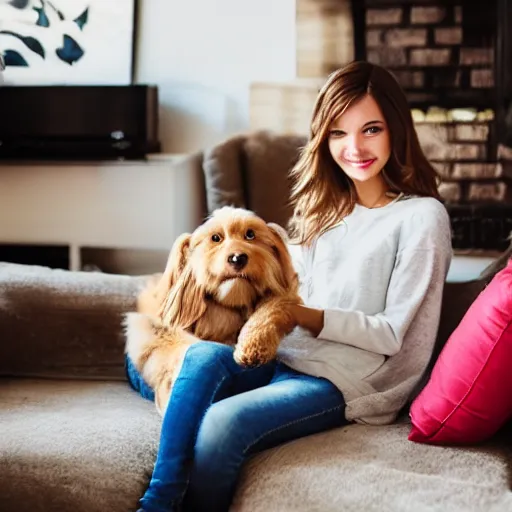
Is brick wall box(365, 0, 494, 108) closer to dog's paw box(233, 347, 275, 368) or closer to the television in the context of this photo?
the television

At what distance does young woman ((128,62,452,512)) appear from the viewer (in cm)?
132

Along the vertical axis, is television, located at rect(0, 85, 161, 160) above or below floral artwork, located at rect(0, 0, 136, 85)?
below

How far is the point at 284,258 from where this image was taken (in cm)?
150

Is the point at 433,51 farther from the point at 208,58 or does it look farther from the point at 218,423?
the point at 218,423

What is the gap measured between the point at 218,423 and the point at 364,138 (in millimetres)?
656

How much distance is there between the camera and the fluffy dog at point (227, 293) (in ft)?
4.44

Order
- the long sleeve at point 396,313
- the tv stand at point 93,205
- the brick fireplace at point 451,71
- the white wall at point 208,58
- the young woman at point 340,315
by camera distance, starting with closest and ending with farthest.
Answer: the young woman at point 340,315
the long sleeve at point 396,313
the tv stand at point 93,205
the brick fireplace at point 451,71
the white wall at point 208,58

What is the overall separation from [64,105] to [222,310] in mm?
1595

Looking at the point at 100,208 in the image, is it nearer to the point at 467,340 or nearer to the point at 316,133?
the point at 316,133

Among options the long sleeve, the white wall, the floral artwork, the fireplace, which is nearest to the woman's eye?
the long sleeve

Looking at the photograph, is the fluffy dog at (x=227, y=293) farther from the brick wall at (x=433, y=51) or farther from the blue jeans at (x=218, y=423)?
the brick wall at (x=433, y=51)

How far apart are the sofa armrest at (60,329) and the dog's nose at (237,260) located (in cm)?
58

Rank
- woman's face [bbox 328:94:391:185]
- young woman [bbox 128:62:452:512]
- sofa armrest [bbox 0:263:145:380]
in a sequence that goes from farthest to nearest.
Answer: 1. sofa armrest [bbox 0:263:145:380]
2. woman's face [bbox 328:94:391:185]
3. young woman [bbox 128:62:452:512]

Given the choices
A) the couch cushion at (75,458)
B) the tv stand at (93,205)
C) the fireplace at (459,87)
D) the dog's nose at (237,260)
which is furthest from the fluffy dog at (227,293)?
the fireplace at (459,87)
